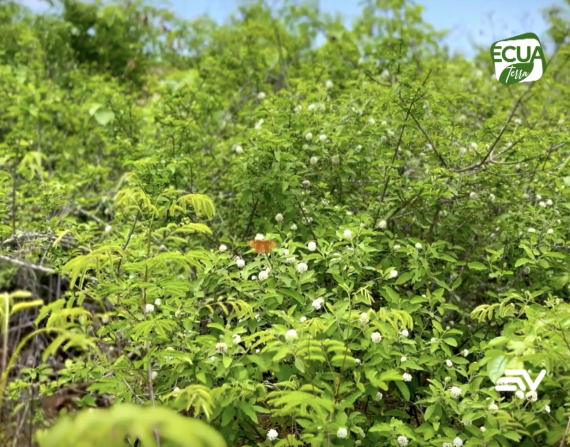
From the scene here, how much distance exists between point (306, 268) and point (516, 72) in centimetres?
129

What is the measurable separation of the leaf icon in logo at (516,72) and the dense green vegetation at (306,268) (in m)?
0.29

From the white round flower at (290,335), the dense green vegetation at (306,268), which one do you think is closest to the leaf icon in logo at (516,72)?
the dense green vegetation at (306,268)

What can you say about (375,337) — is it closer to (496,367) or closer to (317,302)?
(317,302)

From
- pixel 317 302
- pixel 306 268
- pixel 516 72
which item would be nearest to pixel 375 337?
pixel 317 302

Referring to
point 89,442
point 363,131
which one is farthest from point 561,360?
point 363,131

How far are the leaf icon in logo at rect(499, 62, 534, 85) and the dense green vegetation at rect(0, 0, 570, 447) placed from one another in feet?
0.95

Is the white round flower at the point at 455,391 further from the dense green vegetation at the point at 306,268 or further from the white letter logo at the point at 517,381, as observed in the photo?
the white letter logo at the point at 517,381

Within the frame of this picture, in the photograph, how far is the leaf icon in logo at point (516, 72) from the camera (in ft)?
7.83

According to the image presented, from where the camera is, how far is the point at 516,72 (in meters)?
2.44

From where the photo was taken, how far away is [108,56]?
6230 millimetres

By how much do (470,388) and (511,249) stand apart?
3.12ft

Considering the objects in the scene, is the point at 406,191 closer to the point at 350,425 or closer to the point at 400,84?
the point at 400,84

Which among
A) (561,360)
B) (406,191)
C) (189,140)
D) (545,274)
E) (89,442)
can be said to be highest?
(189,140)

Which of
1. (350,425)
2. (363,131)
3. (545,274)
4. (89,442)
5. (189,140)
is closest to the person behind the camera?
(89,442)
